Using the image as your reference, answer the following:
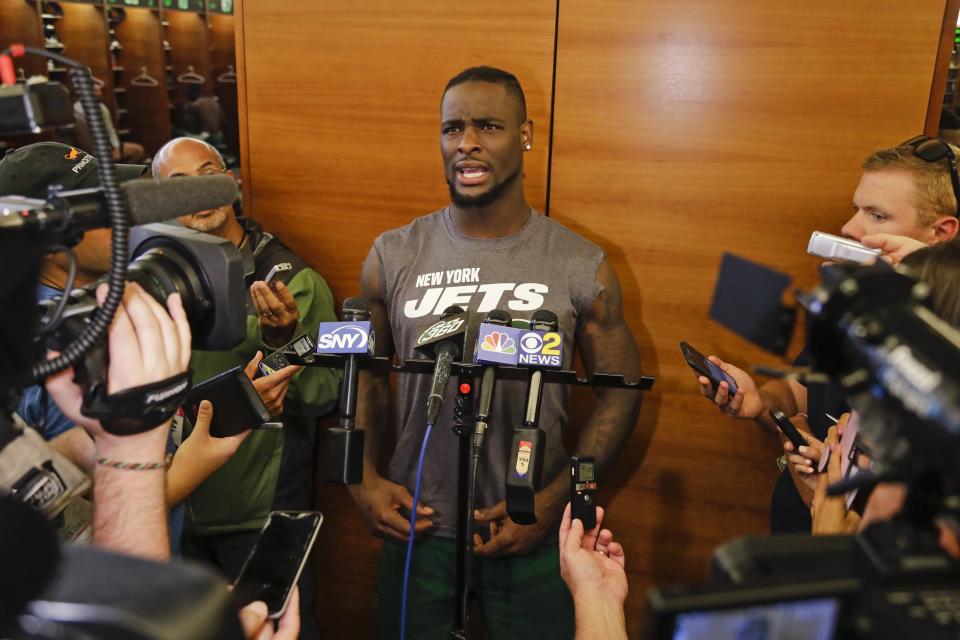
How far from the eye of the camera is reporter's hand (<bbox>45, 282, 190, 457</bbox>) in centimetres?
91

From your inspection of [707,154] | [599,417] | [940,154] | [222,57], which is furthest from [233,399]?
[222,57]

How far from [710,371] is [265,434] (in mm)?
1177

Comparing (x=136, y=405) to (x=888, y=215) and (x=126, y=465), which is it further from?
(x=888, y=215)

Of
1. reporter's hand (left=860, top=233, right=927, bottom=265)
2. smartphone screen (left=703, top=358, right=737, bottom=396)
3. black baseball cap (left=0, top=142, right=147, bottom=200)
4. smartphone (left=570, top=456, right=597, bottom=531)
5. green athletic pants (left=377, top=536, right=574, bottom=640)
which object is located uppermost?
black baseball cap (left=0, top=142, right=147, bottom=200)

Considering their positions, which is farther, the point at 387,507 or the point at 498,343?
the point at 387,507

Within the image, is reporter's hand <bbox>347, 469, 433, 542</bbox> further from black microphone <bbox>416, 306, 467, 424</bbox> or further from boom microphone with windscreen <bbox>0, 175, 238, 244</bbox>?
boom microphone with windscreen <bbox>0, 175, 238, 244</bbox>

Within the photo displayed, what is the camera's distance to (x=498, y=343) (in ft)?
4.21

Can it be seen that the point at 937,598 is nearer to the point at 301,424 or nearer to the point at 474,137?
the point at 474,137

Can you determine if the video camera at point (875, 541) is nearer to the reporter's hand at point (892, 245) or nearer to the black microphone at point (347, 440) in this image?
the black microphone at point (347, 440)

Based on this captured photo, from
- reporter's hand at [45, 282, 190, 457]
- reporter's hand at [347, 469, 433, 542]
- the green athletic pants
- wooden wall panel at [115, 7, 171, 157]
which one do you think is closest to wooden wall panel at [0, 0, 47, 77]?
wooden wall panel at [115, 7, 171, 157]

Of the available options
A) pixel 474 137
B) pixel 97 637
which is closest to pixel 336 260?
pixel 474 137

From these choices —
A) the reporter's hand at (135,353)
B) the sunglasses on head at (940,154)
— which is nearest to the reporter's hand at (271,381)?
the reporter's hand at (135,353)

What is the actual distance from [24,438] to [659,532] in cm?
181

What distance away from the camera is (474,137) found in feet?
5.87
